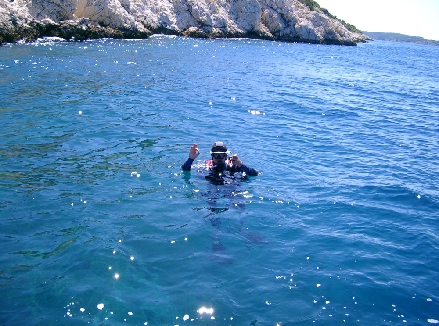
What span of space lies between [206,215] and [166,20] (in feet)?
155

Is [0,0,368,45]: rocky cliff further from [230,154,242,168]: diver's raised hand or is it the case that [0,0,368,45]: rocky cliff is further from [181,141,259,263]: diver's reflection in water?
[230,154,242,168]: diver's raised hand

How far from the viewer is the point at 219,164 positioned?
9180mm

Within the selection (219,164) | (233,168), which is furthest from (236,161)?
(219,164)

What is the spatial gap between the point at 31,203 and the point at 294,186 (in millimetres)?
6361

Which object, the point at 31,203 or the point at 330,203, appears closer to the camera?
the point at 31,203

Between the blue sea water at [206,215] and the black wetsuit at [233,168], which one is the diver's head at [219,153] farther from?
the blue sea water at [206,215]

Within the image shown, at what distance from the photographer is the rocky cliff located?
110ft

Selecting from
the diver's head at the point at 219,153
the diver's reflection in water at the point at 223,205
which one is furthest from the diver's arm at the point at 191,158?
the diver's head at the point at 219,153

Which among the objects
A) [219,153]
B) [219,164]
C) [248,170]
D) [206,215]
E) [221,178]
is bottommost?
[206,215]

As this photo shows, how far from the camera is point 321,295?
589 centimetres

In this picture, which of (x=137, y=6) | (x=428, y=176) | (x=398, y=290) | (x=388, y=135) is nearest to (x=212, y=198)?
(x=398, y=290)

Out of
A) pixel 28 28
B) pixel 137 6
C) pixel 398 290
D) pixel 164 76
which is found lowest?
pixel 398 290

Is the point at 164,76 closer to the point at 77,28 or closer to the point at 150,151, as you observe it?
the point at 150,151

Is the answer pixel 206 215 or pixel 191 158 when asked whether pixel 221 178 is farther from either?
pixel 206 215
